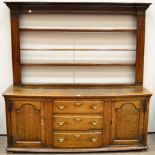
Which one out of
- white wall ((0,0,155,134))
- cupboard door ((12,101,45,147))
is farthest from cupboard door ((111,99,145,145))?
cupboard door ((12,101,45,147))

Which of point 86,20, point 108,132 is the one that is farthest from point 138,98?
point 86,20

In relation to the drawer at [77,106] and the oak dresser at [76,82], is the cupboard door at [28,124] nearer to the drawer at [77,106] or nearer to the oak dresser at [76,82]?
the oak dresser at [76,82]

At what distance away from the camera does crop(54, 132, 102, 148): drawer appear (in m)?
2.88

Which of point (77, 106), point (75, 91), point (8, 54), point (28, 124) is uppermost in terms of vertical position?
point (8, 54)

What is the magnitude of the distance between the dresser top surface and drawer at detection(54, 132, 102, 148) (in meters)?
0.49

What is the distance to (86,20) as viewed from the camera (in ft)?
10.4

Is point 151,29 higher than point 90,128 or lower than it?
higher

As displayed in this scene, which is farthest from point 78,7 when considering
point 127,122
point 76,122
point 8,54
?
point 127,122

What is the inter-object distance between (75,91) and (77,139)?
59cm

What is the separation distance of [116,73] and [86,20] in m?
0.84

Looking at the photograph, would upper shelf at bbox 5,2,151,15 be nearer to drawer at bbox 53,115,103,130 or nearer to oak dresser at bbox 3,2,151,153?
oak dresser at bbox 3,2,151,153

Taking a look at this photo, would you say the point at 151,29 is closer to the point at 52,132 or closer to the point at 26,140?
the point at 52,132

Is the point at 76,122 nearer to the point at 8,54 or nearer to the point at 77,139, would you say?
the point at 77,139

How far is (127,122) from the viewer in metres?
2.90
